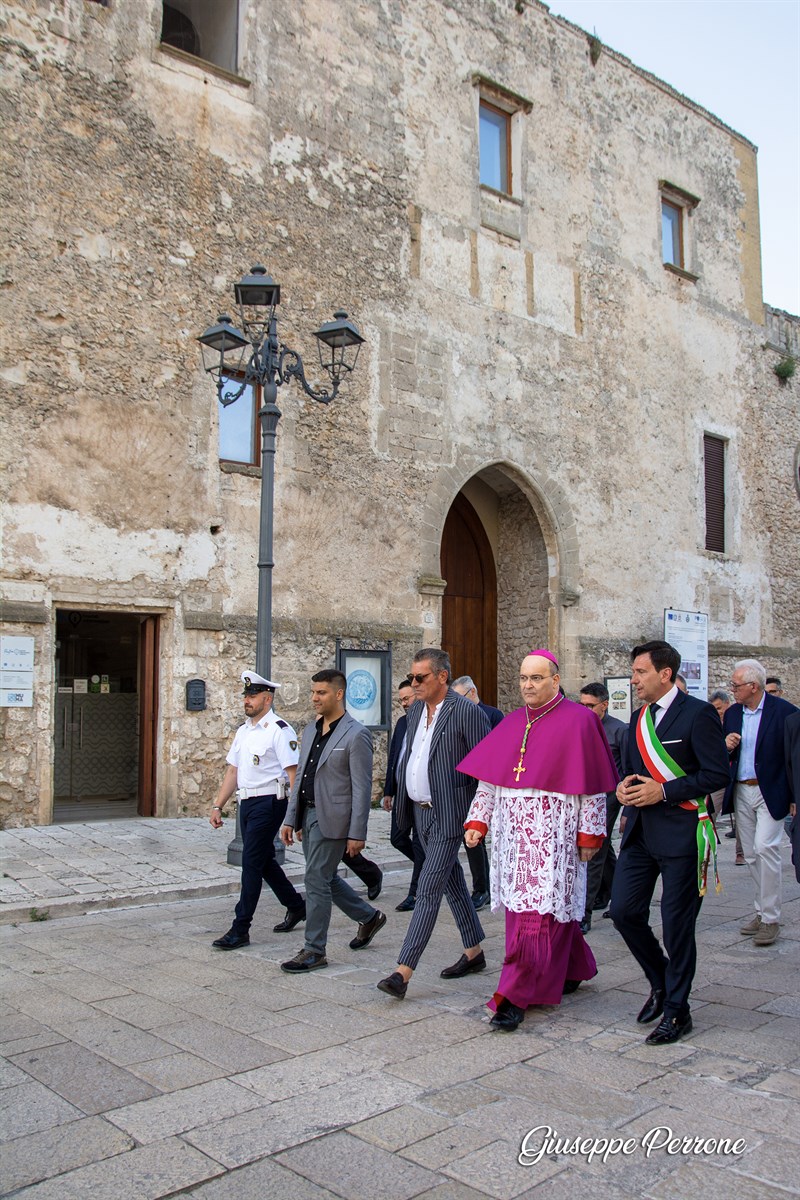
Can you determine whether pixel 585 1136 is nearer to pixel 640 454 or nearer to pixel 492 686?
pixel 492 686

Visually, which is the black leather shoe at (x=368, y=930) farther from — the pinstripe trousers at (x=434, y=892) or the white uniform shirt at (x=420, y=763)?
the white uniform shirt at (x=420, y=763)

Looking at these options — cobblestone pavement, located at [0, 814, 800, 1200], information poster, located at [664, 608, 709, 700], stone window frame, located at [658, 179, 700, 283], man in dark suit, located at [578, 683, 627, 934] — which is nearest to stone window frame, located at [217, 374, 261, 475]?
man in dark suit, located at [578, 683, 627, 934]

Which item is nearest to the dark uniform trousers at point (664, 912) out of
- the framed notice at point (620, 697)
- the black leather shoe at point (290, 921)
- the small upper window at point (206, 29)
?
the black leather shoe at point (290, 921)

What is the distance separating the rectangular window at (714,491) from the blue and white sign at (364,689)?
332 inches

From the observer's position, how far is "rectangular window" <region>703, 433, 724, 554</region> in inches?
A: 779

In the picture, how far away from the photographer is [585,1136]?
362cm

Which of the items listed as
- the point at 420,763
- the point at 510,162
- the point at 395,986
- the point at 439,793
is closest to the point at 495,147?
the point at 510,162

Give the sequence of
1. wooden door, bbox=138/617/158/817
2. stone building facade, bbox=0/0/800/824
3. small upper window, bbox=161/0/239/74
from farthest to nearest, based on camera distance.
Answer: small upper window, bbox=161/0/239/74 < wooden door, bbox=138/617/158/817 < stone building facade, bbox=0/0/800/824

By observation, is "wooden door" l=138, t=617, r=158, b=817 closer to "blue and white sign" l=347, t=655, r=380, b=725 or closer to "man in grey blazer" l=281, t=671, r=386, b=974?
"blue and white sign" l=347, t=655, r=380, b=725

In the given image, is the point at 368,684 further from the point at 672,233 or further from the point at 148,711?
the point at 672,233

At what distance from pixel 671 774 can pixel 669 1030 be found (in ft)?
3.68

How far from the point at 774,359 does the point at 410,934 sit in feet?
63.0

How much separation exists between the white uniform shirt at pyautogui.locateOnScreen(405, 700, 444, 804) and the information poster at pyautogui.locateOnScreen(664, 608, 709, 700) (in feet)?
42.0

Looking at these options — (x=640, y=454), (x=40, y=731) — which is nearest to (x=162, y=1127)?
(x=40, y=731)
